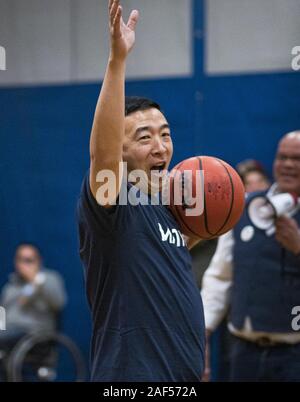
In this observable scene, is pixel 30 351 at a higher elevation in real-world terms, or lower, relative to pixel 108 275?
lower

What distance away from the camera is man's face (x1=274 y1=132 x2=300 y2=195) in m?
4.34

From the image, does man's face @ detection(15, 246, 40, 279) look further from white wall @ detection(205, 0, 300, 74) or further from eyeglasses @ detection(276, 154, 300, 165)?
eyeglasses @ detection(276, 154, 300, 165)

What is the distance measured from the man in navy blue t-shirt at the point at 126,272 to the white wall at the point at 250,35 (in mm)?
2728

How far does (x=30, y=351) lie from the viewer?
6012 mm

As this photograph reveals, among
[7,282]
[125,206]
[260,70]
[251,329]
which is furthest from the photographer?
[7,282]

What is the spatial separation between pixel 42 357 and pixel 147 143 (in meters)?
3.46

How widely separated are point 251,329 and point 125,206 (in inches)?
74.1

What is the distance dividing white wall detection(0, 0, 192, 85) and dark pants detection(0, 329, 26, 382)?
169 centimetres

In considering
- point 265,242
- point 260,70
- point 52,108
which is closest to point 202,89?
point 260,70

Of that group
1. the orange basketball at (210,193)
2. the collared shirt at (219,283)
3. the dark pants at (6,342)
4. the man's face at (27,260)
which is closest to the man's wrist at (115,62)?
the orange basketball at (210,193)

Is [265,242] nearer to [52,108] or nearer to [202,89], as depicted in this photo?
[202,89]

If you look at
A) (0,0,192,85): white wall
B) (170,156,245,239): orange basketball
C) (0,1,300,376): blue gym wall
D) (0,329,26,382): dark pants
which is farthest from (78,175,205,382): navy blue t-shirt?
(0,329,26,382): dark pants

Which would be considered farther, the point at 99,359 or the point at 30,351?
the point at 30,351
